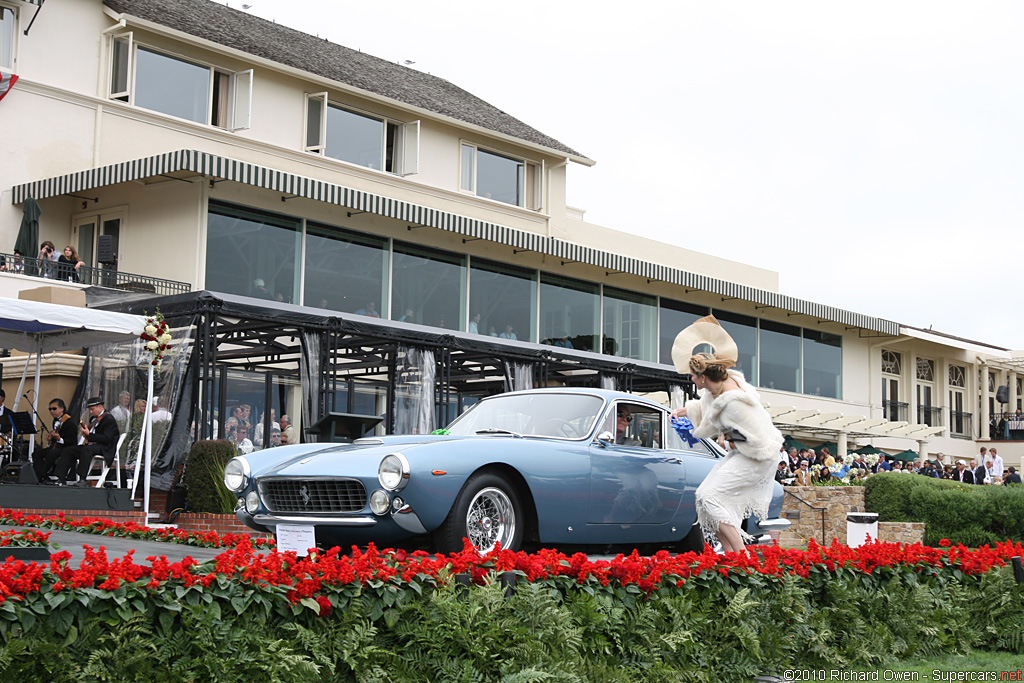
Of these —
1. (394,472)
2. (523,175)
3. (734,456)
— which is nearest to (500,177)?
(523,175)

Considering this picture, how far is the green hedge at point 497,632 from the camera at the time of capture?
4.28 m

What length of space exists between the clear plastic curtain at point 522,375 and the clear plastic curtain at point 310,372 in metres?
3.89

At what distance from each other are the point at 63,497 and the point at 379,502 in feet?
24.6

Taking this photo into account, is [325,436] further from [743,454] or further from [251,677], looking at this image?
[251,677]

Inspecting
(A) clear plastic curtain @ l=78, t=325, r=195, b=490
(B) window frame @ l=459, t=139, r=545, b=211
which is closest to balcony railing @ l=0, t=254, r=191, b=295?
(A) clear plastic curtain @ l=78, t=325, r=195, b=490

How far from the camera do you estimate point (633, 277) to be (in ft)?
103

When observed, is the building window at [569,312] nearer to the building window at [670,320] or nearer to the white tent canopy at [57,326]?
the building window at [670,320]

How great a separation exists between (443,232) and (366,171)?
2.55 meters

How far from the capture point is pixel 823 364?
124ft

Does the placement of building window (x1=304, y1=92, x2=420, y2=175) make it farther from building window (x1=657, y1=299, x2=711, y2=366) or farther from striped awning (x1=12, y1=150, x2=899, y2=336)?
building window (x1=657, y1=299, x2=711, y2=366)

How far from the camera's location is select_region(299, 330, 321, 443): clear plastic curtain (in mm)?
17531

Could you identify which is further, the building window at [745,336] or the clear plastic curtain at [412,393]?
the building window at [745,336]

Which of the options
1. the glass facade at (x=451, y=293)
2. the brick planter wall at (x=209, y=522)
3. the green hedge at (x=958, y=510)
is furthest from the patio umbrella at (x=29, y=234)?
the green hedge at (x=958, y=510)

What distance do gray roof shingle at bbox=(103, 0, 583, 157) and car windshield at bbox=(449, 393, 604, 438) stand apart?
17570 mm
